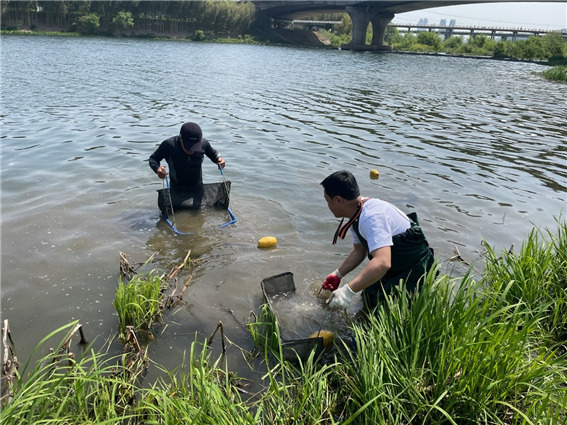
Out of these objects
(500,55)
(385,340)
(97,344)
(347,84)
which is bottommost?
(97,344)

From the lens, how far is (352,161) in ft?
35.3

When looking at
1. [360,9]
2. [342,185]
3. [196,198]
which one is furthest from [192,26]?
[342,185]

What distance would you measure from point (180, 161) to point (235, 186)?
90.3 inches

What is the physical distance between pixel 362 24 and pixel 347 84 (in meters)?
56.6

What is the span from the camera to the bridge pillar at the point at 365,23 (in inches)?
2955

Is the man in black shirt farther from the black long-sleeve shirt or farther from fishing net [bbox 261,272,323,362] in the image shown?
fishing net [bbox 261,272,323,362]

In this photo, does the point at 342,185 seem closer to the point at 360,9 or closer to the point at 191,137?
the point at 191,137

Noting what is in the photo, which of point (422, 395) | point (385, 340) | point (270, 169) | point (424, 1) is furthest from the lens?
point (424, 1)

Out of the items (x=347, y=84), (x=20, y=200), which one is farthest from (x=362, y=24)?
(x=20, y=200)

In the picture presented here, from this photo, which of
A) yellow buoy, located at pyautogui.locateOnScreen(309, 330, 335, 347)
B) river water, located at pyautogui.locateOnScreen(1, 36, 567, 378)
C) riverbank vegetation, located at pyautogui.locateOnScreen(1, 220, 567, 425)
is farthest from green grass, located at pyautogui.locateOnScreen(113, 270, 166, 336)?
yellow buoy, located at pyautogui.locateOnScreen(309, 330, 335, 347)

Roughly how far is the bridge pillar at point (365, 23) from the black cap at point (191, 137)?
76721 millimetres

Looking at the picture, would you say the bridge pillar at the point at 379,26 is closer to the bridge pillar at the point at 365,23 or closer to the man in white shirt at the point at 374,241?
the bridge pillar at the point at 365,23

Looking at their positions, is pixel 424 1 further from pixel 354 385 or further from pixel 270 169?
pixel 354 385

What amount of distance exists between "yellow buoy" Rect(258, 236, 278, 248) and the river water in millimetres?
108
